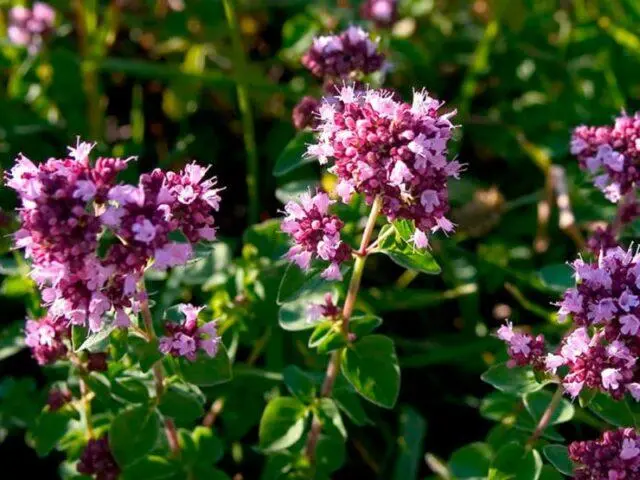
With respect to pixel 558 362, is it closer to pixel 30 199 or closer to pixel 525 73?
pixel 30 199

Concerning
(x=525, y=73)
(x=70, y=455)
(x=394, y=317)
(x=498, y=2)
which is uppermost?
(x=498, y=2)

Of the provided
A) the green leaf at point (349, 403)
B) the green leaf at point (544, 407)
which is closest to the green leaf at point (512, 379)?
the green leaf at point (544, 407)

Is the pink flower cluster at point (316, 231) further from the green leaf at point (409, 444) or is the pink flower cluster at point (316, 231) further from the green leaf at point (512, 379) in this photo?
the green leaf at point (409, 444)

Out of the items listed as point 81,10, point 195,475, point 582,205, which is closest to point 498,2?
point 582,205

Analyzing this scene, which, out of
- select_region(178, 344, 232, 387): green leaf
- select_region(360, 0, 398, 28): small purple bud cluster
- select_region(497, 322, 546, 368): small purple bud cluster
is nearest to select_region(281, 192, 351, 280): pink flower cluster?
select_region(178, 344, 232, 387): green leaf

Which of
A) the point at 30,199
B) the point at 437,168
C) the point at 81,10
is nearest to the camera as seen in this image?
the point at 30,199

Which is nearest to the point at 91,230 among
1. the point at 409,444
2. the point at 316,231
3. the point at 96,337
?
the point at 96,337

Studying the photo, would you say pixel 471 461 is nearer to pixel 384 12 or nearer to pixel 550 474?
pixel 550 474
